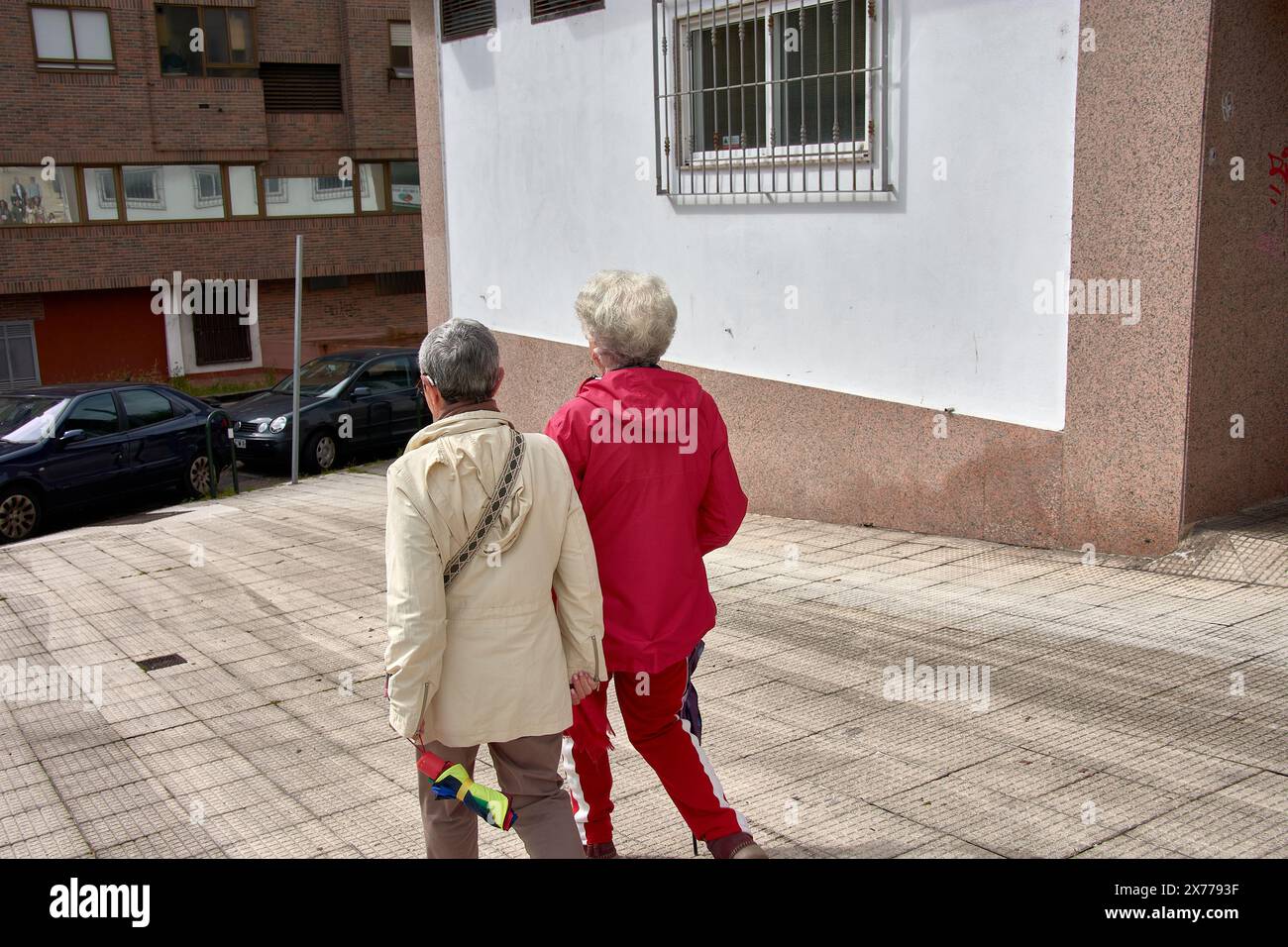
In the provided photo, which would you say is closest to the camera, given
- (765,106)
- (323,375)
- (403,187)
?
(765,106)

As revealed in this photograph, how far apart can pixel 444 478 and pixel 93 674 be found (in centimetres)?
412

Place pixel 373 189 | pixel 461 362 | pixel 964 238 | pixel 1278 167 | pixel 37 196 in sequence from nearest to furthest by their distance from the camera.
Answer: pixel 461 362 → pixel 1278 167 → pixel 964 238 → pixel 37 196 → pixel 373 189

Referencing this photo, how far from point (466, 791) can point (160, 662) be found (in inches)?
160

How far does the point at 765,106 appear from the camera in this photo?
9031 millimetres

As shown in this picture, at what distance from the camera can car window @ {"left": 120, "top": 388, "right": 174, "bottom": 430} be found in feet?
44.1

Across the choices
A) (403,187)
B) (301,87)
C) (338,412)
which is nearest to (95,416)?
(338,412)

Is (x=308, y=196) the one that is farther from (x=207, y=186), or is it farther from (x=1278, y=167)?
(x=1278, y=167)

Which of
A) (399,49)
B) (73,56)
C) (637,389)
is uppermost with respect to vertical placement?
(399,49)

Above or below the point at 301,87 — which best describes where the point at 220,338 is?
below

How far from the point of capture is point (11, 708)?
5.73 meters

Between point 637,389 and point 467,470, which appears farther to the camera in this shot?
point 637,389

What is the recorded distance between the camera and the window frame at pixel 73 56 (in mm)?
26516

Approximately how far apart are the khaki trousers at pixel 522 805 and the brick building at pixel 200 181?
25.5 m
